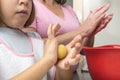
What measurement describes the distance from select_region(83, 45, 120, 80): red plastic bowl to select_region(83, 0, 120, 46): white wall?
2.30ft

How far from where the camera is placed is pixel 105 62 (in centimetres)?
74

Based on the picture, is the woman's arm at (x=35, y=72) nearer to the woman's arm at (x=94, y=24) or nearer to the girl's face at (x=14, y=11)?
the girl's face at (x=14, y=11)

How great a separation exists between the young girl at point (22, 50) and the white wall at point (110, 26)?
745 mm

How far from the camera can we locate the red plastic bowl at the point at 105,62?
0.73 m

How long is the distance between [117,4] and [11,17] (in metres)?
0.91

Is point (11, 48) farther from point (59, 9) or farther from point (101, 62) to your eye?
point (59, 9)

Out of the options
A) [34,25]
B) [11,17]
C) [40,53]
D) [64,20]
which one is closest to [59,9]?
[64,20]

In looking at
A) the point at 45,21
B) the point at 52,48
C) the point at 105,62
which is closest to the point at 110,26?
the point at 45,21

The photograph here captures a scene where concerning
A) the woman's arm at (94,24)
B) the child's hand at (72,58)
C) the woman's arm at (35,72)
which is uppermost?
the woman's arm at (94,24)

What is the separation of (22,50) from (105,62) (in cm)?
25

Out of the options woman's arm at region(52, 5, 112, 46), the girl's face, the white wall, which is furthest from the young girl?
the white wall

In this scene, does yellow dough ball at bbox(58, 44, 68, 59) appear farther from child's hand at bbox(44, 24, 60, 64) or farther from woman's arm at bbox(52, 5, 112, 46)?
woman's arm at bbox(52, 5, 112, 46)

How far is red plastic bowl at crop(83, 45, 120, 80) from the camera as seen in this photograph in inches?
28.6

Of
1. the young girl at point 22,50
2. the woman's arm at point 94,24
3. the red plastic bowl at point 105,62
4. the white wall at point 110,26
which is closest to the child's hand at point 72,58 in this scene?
the young girl at point 22,50
